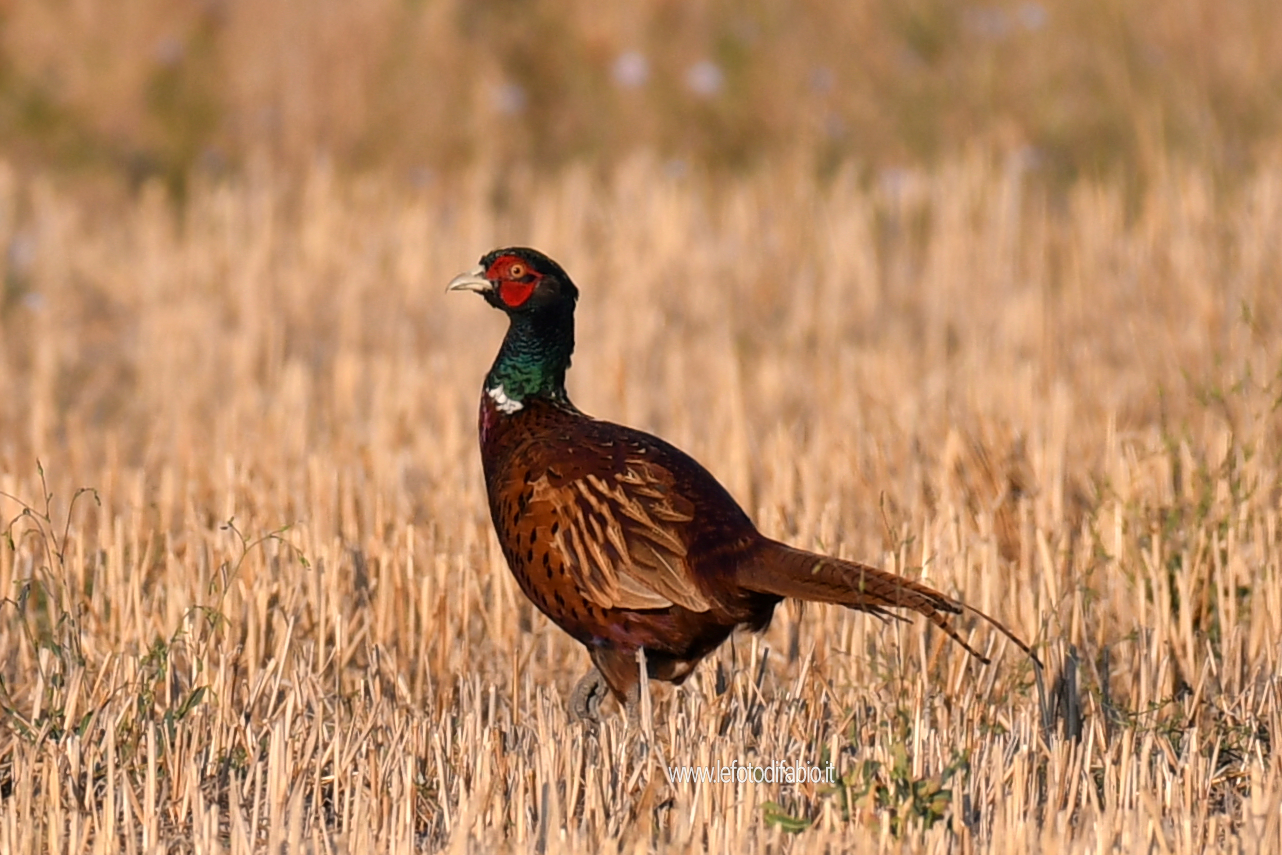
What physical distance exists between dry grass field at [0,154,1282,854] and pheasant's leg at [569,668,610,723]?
0.17m

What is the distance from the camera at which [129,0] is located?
13727mm

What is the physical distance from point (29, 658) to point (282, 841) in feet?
5.40

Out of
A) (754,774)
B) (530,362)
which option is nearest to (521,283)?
(530,362)

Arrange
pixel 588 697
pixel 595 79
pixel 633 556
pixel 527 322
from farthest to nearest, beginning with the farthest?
pixel 595 79, pixel 527 322, pixel 588 697, pixel 633 556

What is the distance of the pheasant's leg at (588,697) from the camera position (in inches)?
195

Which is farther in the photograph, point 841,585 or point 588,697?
point 588,697

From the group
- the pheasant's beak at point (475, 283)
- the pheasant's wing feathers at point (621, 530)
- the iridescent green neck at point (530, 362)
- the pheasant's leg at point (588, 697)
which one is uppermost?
the pheasant's beak at point (475, 283)

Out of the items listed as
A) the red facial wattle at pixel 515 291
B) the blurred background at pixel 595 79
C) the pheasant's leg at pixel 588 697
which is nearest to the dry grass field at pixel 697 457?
the pheasant's leg at pixel 588 697

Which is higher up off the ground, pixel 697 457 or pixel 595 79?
pixel 595 79

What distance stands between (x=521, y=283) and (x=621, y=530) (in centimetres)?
94

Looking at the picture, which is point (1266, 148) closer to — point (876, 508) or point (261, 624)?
point (876, 508)

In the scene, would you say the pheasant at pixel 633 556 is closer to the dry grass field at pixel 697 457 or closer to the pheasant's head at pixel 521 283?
the dry grass field at pixel 697 457

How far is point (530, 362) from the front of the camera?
202 inches

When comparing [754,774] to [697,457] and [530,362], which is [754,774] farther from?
[697,457]
